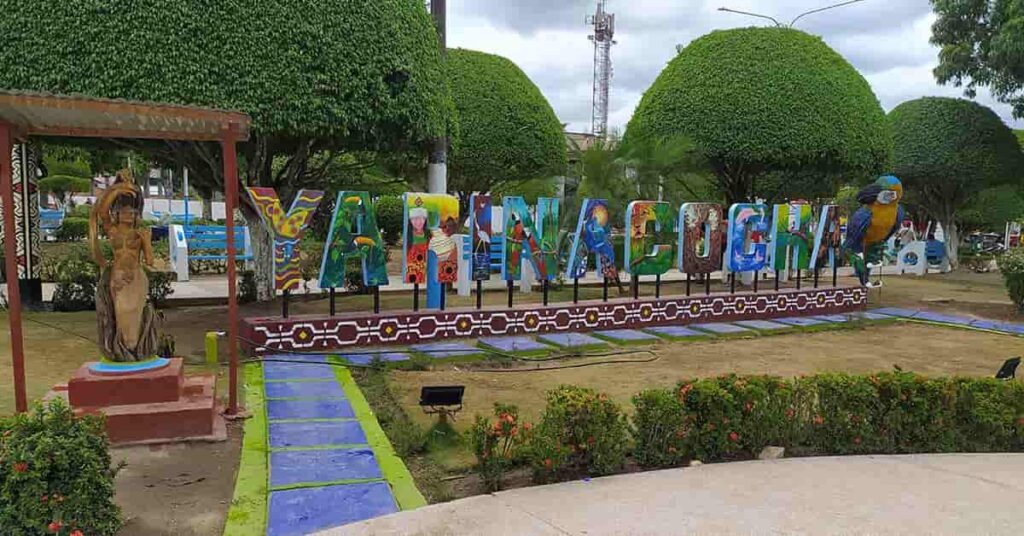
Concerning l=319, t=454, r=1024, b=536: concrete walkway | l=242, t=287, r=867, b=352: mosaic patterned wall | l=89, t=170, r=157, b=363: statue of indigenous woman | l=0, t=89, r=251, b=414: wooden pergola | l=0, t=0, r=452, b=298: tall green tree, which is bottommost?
l=319, t=454, r=1024, b=536: concrete walkway

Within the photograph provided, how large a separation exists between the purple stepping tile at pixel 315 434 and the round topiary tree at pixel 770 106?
12.7 metres

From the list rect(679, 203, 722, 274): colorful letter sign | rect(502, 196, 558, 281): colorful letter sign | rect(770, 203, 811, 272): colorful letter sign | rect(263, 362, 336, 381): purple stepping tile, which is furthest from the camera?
rect(770, 203, 811, 272): colorful letter sign

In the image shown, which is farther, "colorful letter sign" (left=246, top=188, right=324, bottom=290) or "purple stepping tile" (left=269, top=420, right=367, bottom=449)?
"colorful letter sign" (left=246, top=188, right=324, bottom=290)

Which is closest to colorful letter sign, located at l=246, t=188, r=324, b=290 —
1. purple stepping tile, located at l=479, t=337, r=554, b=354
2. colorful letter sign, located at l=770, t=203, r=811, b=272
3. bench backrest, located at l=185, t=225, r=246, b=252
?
purple stepping tile, located at l=479, t=337, r=554, b=354

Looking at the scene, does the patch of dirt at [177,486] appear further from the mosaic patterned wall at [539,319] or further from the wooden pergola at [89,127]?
the mosaic patterned wall at [539,319]

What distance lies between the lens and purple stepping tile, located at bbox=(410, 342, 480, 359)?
32.8 ft

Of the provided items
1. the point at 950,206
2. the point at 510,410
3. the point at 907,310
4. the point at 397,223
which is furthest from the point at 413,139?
the point at 950,206

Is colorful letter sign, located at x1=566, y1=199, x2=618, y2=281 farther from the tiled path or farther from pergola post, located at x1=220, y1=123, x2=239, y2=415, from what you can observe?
pergola post, located at x1=220, y1=123, x2=239, y2=415

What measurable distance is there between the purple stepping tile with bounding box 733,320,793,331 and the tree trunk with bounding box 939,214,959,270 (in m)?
17.0

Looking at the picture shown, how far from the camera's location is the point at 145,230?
6.59 metres

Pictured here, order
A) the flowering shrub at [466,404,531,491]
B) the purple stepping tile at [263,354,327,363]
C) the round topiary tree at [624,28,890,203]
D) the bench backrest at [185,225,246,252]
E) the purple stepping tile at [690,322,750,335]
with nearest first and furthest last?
the flowering shrub at [466,404,531,491] → the purple stepping tile at [263,354,327,363] → the purple stepping tile at [690,322,750,335] → the round topiary tree at [624,28,890,203] → the bench backrest at [185,225,246,252]

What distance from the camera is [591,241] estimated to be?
40.4 ft

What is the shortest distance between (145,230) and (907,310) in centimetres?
1587

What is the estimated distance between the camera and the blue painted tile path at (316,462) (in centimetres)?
473
